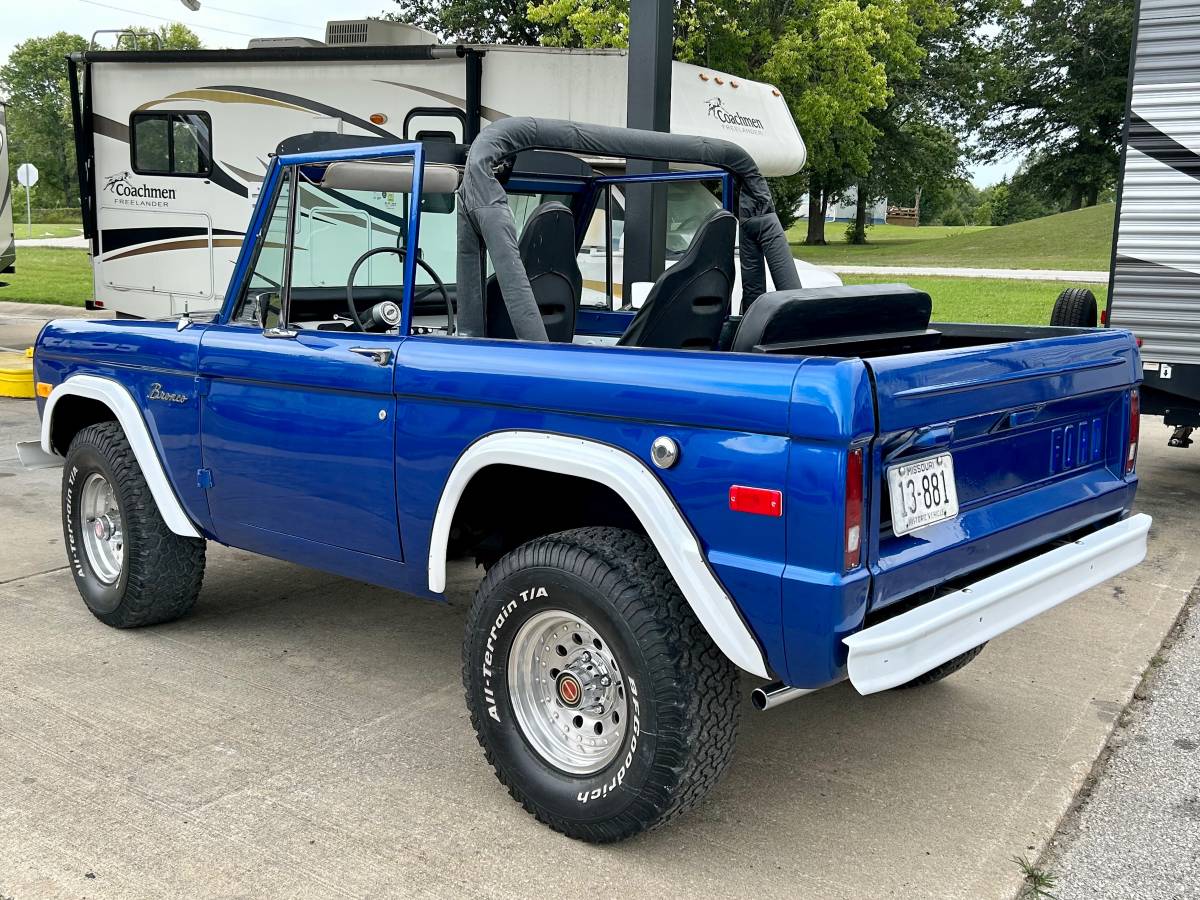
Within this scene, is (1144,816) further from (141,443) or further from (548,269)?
(141,443)

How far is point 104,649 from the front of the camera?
4.78 m

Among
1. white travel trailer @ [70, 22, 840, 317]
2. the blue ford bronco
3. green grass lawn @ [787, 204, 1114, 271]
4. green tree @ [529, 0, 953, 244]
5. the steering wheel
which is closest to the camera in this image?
the blue ford bronco

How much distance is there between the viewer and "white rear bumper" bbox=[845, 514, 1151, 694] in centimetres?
278

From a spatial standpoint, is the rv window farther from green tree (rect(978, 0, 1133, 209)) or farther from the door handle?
green tree (rect(978, 0, 1133, 209))

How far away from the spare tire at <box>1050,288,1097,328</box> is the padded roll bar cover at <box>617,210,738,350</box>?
4136 millimetres

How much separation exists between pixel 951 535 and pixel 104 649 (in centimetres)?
341

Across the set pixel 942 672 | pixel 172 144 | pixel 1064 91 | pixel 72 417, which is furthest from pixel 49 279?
pixel 1064 91

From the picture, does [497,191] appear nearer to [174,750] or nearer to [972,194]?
[174,750]

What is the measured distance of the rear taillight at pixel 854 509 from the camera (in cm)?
275

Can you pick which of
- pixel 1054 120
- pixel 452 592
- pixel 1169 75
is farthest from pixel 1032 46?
pixel 452 592

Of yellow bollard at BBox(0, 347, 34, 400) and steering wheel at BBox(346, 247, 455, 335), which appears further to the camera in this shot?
yellow bollard at BBox(0, 347, 34, 400)

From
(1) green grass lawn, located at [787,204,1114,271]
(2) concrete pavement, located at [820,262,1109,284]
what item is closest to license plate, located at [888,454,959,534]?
(2) concrete pavement, located at [820,262,1109,284]

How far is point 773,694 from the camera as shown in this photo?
314cm

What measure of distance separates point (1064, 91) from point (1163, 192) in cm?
4562
